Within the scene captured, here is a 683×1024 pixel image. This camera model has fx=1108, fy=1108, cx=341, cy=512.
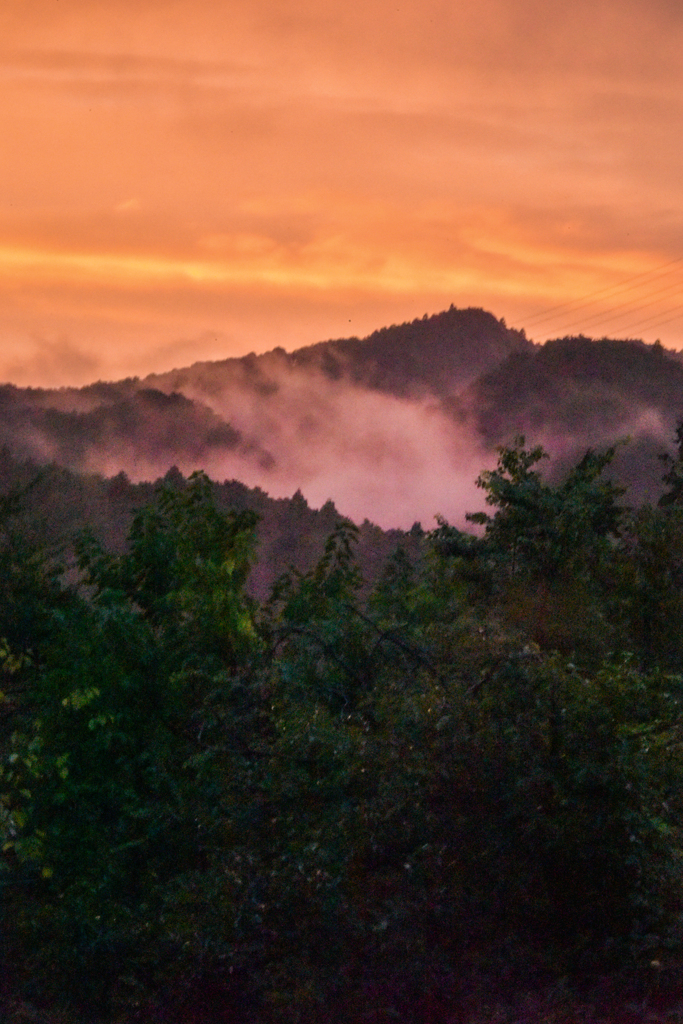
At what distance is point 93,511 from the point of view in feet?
167

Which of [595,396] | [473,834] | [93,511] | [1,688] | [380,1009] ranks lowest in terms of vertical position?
[380,1009]

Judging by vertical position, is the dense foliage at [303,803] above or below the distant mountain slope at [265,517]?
below

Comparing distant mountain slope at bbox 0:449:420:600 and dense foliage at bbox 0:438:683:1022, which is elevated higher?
distant mountain slope at bbox 0:449:420:600

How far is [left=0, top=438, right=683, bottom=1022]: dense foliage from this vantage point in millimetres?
7875

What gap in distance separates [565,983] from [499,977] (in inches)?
19.4

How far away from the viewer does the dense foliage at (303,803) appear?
7875mm

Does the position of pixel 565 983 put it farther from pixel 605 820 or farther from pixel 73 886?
pixel 73 886

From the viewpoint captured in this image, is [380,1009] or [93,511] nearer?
[380,1009]

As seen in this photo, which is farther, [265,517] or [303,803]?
[265,517]

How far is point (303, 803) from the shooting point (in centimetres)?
903

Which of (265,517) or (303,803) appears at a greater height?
(265,517)

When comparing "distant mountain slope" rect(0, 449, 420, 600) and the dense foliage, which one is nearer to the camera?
the dense foliage

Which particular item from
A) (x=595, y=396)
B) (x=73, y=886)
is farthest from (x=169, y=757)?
(x=595, y=396)

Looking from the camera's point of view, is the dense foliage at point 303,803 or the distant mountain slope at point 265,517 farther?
the distant mountain slope at point 265,517
